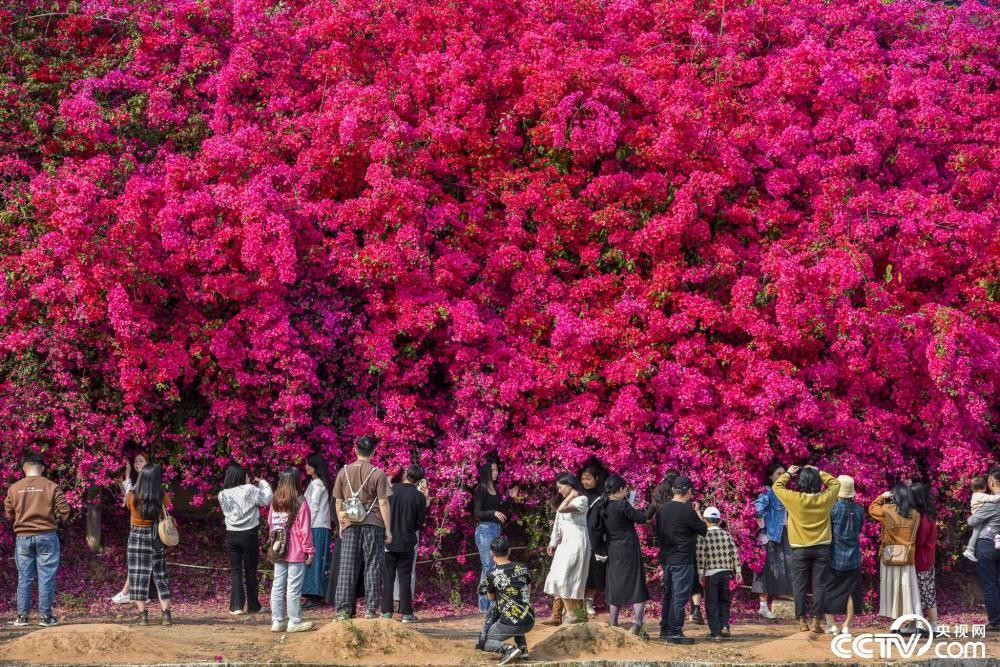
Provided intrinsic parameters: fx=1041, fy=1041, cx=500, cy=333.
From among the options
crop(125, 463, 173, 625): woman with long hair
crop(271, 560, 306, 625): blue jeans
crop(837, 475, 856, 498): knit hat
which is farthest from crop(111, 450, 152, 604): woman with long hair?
crop(837, 475, 856, 498): knit hat

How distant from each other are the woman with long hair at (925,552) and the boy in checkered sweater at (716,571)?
6.42 feet

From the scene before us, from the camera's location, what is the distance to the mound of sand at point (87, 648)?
8148 mm

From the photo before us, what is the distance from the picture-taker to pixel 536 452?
41.9ft

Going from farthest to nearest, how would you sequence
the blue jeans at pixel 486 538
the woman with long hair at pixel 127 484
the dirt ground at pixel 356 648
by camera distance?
the woman with long hair at pixel 127 484, the blue jeans at pixel 486 538, the dirt ground at pixel 356 648

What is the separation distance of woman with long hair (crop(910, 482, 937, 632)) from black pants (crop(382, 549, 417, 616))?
5147mm

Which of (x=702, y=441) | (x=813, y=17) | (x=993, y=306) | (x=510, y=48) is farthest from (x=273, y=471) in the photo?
(x=813, y=17)

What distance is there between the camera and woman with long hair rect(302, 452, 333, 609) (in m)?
11.1

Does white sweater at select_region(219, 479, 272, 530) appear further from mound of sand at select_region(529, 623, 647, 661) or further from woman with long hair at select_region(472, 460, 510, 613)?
mound of sand at select_region(529, 623, 647, 661)

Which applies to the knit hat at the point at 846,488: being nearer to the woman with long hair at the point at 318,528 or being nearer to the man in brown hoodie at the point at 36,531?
the woman with long hair at the point at 318,528

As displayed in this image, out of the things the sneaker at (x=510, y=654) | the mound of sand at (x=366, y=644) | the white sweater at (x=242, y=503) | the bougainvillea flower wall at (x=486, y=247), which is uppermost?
the bougainvillea flower wall at (x=486, y=247)

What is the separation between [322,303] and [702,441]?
5.08m

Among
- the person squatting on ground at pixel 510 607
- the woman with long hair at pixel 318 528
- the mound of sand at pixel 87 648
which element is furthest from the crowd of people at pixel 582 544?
the mound of sand at pixel 87 648

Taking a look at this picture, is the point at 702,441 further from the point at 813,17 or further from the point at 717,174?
the point at 813,17

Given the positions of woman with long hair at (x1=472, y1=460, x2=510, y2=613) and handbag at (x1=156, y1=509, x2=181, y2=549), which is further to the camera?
woman with long hair at (x1=472, y1=460, x2=510, y2=613)
